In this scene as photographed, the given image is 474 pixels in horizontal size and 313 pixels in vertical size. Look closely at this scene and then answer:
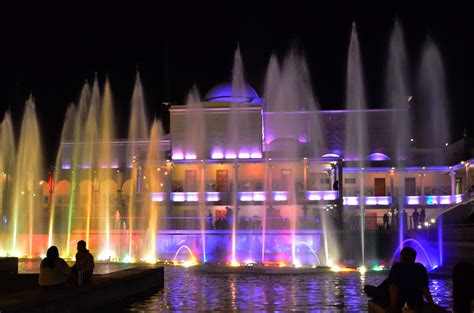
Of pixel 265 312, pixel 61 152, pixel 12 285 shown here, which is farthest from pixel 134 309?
pixel 61 152

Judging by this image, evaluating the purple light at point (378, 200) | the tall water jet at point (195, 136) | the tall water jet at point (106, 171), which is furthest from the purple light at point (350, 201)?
the tall water jet at point (106, 171)

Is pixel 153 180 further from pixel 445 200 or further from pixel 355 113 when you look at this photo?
pixel 445 200

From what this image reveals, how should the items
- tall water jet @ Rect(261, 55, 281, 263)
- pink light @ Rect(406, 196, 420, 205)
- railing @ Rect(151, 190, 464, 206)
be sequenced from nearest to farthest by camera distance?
Answer: 1. tall water jet @ Rect(261, 55, 281, 263)
2. railing @ Rect(151, 190, 464, 206)
3. pink light @ Rect(406, 196, 420, 205)

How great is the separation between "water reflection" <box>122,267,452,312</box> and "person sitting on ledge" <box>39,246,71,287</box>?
140 cm

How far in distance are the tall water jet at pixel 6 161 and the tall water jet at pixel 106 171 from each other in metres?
6.24

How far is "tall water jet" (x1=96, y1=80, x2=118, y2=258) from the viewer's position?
1346 inches

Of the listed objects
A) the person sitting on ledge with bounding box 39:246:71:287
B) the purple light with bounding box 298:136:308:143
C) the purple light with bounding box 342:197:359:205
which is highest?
the purple light with bounding box 298:136:308:143

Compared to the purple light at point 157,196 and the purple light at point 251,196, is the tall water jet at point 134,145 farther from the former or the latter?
the purple light at point 251,196

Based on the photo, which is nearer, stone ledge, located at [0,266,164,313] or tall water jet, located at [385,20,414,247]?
stone ledge, located at [0,266,164,313]

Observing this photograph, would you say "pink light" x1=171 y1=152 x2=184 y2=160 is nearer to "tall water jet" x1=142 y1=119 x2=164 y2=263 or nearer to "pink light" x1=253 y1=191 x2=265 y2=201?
"tall water jet" x1=142 y1=119 x2=164 y2=263

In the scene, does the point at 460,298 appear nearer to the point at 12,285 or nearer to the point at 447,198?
the point at 12,285

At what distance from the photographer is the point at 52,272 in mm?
10852

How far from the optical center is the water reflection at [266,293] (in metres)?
11.8

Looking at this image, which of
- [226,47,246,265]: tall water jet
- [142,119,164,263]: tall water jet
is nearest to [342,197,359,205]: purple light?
[226,47,246,265]: tall water jet
